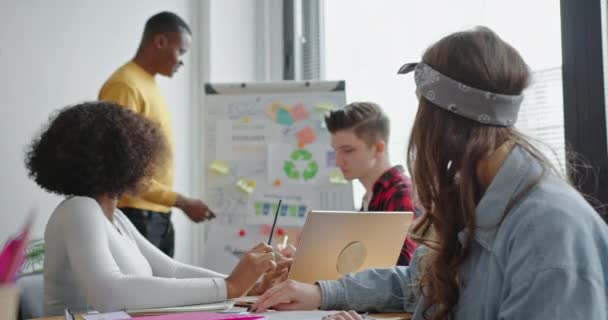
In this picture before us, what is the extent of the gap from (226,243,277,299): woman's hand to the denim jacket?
2.07 feet

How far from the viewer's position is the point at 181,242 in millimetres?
3855

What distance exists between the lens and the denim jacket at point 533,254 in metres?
0.98

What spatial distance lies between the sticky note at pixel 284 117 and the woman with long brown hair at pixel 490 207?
218cm

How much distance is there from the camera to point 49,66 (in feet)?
10.3

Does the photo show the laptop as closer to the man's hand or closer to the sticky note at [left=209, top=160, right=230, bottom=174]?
the man's hand

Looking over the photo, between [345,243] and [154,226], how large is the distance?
1.59 meters

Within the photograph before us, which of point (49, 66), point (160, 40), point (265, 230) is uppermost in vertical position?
point (160, 40)

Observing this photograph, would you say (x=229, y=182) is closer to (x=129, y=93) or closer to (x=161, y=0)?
(x=129, y=93)

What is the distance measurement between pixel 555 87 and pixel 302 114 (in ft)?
4.05

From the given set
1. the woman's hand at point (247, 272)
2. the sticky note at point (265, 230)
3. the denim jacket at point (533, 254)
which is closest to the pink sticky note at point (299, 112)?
the sticky note at point (265, 230)

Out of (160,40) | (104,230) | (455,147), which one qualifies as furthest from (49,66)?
(455,147)

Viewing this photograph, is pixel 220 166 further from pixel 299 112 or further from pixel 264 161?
pixel 299 112

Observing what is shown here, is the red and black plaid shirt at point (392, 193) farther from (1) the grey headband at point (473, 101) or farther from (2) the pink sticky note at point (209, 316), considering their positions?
(1) the grey headband at point (473, 101)

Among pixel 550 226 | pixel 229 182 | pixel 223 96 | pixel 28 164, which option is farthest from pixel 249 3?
pixel 550 226
